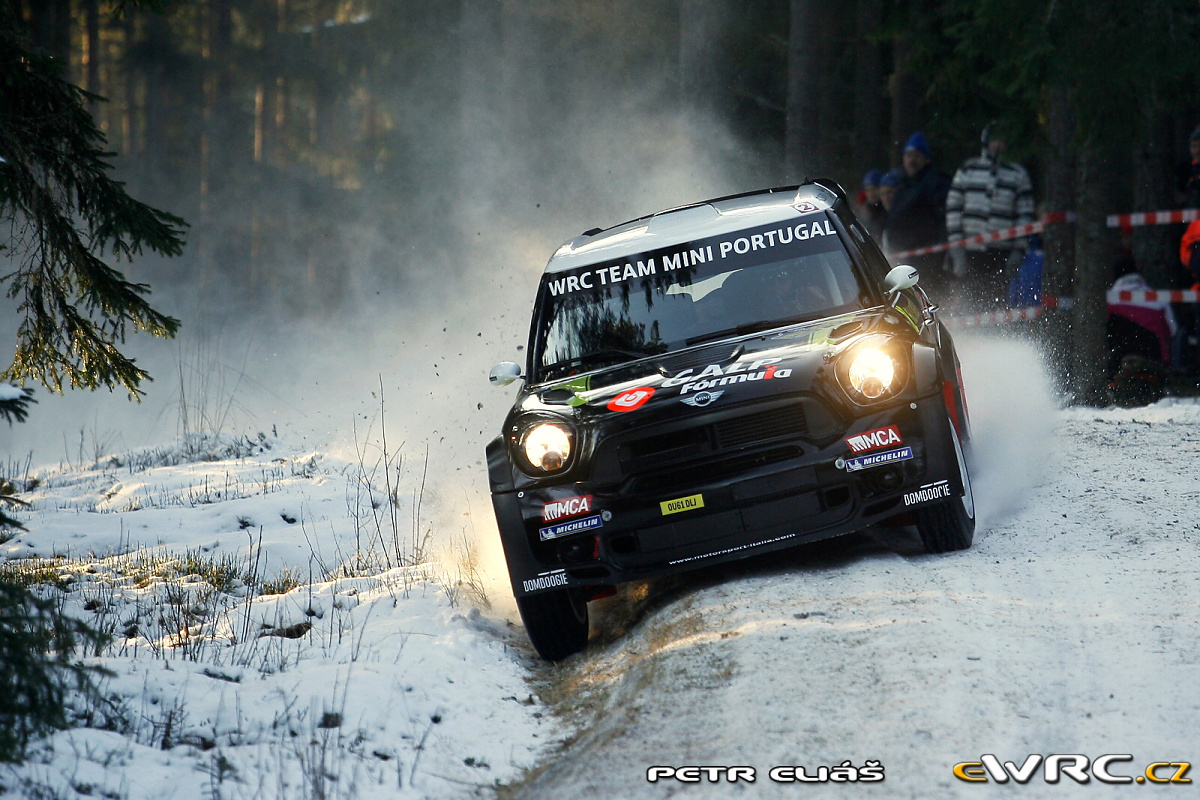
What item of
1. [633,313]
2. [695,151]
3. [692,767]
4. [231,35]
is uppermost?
[231,35]

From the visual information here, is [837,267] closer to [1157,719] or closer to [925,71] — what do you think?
[1157,719]

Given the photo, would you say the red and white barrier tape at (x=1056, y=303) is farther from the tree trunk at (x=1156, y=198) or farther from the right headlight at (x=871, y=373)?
the right headlight at (x=871, y=373)

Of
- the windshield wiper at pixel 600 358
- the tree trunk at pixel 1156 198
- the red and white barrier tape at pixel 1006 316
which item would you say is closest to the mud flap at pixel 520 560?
the windshield wiper at pixel 600 358

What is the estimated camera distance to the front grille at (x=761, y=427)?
546 cm

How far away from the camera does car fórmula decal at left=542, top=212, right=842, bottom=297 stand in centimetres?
663

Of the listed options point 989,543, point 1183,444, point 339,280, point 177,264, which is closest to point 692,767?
point 989,543

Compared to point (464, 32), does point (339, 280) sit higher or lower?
lower

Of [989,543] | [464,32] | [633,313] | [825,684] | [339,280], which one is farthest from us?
[339,280]

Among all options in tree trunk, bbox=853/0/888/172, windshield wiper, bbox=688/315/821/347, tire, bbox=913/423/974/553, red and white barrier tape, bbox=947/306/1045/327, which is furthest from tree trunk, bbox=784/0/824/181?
tire, bbox=913/423/974/553

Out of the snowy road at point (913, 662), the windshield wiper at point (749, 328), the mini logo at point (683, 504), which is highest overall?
the windshield wiper at point (749, 328)

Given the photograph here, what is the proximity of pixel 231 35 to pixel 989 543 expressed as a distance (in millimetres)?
55516

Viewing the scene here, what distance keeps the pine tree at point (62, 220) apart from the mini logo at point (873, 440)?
4.22 m

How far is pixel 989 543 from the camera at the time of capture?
6133 mm

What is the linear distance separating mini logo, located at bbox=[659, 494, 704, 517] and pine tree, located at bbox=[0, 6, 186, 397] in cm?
365
